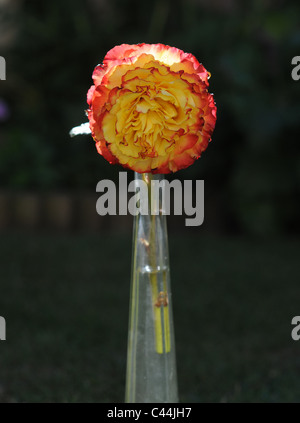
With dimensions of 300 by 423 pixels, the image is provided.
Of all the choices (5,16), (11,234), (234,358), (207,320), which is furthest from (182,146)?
(5,16)

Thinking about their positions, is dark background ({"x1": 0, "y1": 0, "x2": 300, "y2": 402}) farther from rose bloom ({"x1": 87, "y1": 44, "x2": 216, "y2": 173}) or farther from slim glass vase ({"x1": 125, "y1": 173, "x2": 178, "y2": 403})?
rose bloom ({"x1": 87, "y1": 44, "x2": 216, "y2": 173})

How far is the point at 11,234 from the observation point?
2.93 meters

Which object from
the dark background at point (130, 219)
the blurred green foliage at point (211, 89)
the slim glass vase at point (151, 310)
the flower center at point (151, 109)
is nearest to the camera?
the flower center at point (151, 109)

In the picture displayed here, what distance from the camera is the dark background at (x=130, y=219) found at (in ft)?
5.60

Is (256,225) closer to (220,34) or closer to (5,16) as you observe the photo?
(220,34)

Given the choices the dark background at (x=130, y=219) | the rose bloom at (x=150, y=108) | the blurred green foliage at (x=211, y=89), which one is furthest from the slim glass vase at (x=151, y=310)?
the blurred green foliage at (x=211, y=89)

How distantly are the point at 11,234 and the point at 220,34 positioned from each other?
5.48 ft

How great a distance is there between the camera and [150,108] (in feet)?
3.20

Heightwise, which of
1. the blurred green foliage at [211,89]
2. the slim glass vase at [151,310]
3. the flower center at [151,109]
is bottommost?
the slim glass vase at [151,310]

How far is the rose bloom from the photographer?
3.21 ft

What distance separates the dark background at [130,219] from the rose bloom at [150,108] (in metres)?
0.69

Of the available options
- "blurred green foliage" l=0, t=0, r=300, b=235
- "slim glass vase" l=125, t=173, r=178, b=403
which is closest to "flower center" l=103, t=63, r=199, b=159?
"slim glass vase" l=125, t=173, r=178, b=403

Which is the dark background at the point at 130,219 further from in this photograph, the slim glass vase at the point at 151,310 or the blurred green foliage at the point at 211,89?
the slim glass vase at the point at 151,310

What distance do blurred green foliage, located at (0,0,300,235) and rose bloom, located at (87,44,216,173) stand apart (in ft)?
6.63
